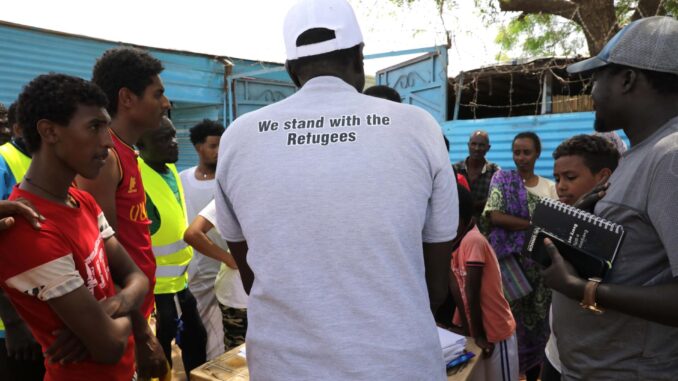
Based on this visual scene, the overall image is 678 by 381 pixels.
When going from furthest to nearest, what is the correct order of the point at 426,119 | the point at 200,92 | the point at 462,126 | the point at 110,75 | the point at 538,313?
the point at 200,92, the point at 462,126, the point at 538,313, the point at 110,75, the point at 426,119

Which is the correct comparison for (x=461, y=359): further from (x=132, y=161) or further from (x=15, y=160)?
(x=15, y=160)

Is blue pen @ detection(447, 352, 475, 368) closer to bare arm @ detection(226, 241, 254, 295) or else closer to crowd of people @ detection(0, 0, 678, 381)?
crowd of people @ detection(0, 0, 678, 381)

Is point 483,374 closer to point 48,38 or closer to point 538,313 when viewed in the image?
point 538,313

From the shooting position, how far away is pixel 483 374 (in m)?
2.30

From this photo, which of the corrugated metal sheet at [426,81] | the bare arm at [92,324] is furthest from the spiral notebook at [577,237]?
the corrugated metal sheet at [426,81]

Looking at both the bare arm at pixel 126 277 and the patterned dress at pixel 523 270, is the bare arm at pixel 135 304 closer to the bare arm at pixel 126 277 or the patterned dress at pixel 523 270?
the bare arm at pixel 126 277

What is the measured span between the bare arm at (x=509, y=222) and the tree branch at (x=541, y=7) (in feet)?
20.4

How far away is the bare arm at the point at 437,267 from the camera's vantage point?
125 cm

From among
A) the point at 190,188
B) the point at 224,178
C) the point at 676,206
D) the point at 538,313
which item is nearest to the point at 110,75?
the point at 224,178

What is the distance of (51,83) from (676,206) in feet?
6.28

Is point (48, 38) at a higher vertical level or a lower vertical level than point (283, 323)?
higher

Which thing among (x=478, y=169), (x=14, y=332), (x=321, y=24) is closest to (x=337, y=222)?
(x=321, y=24)

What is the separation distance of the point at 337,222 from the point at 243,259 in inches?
18.5

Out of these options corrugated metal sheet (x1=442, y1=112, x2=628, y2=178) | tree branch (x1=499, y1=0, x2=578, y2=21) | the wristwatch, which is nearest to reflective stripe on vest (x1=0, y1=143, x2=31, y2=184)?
the wristwatch
